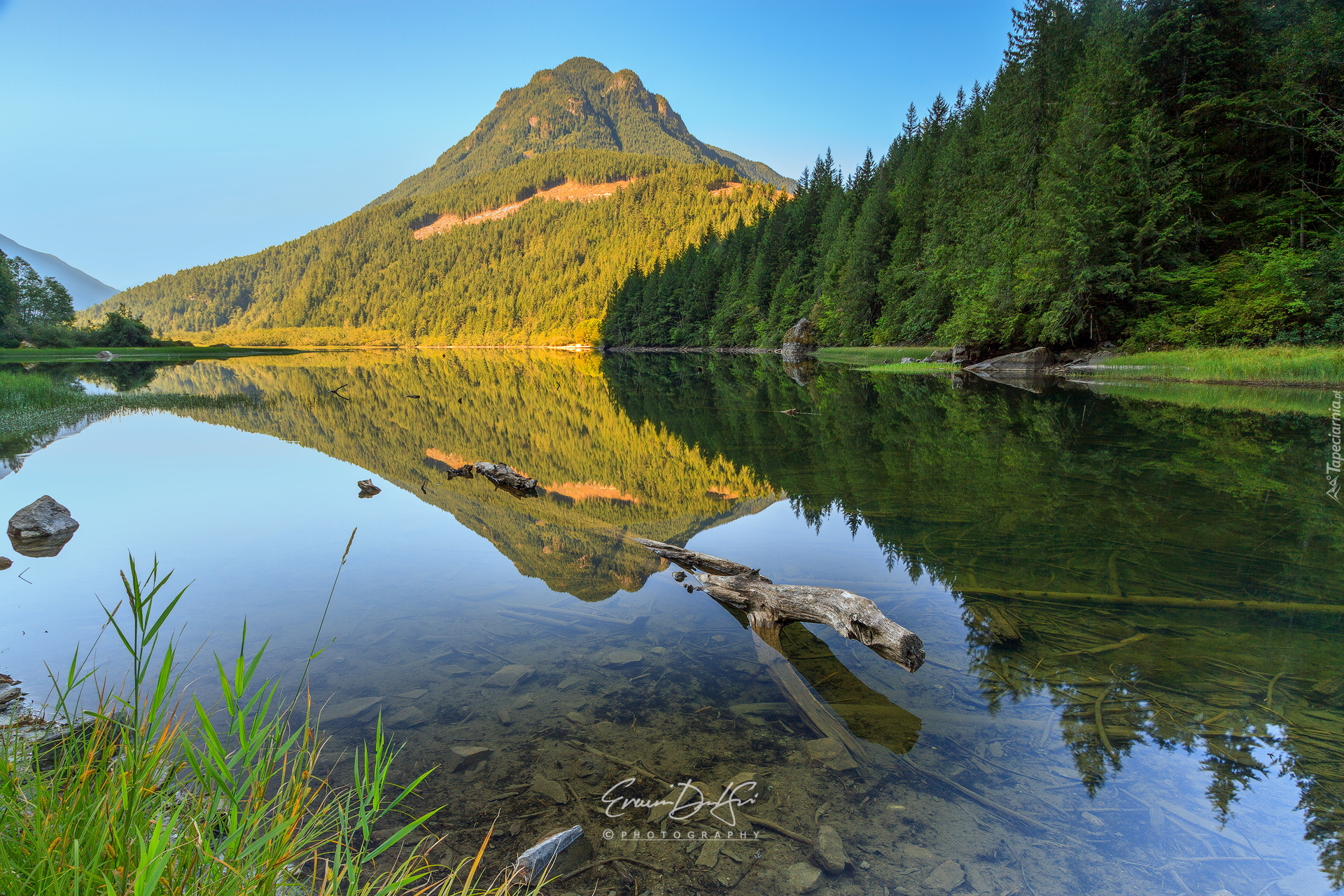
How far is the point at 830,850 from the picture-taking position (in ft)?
9.11

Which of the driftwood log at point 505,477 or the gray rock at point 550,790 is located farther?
the driftwood log at point 505,477

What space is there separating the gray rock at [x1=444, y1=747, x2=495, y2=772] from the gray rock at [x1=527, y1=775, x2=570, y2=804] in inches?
15.6

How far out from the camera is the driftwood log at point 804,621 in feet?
12.3

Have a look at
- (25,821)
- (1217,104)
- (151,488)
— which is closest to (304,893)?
(25,821)

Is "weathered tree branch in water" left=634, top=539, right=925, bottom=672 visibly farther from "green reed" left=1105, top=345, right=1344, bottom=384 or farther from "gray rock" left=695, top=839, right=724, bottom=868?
"green reed" left=1105, top=345, right=1344, bottom=384

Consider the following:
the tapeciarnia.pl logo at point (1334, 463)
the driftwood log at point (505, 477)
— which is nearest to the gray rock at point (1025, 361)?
the tapeciarnia.pl logo at point (1334, 463)

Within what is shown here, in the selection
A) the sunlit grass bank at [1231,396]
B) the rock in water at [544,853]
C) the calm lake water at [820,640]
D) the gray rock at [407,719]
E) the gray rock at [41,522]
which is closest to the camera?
the rock in water at [544,853]

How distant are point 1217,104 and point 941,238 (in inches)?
757

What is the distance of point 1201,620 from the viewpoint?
4.87 metres

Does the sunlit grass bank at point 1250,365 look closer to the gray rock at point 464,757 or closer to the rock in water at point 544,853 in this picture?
the rock in water at point 544,853

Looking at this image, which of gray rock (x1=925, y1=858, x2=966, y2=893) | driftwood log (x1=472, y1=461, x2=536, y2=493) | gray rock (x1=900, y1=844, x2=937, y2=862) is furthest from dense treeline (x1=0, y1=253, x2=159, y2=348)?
gray rock (x1=925, y1=858, x2=966, y2=893)

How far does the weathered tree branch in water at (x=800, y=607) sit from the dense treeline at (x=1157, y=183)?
26.0m

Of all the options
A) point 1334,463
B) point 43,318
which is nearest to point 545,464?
point 1334,463

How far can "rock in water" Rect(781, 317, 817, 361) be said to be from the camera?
198ft
